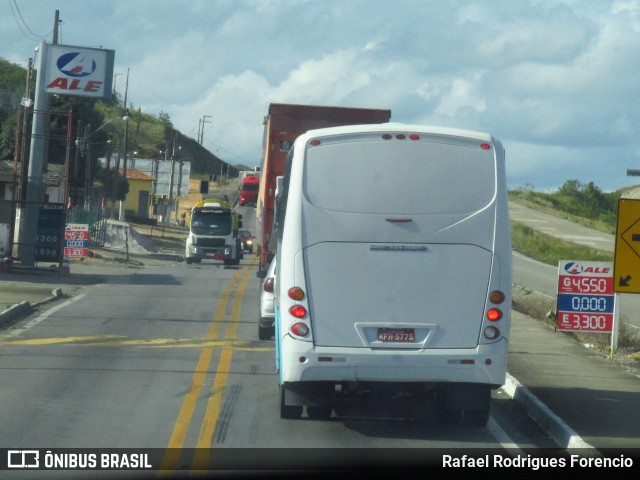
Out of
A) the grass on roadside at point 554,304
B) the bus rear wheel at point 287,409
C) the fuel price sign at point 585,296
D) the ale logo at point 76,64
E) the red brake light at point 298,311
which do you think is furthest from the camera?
the ale logo at point 76,64

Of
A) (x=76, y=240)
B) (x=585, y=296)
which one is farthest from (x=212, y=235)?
(x=585, y=296)

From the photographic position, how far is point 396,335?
33.0 ft

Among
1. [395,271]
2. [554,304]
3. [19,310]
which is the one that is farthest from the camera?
[554,304]

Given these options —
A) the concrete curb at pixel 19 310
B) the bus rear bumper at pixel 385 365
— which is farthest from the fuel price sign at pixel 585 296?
the concrete curb at pixel 19 310

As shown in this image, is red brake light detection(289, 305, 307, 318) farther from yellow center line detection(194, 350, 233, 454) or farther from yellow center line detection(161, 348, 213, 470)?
yellow center line detection(161, 348, 213, 470)

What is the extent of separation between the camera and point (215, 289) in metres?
29.8

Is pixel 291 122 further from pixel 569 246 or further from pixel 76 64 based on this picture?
pixel 569 246

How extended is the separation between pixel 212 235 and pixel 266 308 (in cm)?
3335

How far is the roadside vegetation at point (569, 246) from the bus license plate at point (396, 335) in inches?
274

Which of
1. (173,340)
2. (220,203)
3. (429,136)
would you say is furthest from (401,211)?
(220,203)

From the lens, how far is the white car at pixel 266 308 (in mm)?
16578

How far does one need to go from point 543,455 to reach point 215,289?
20.9 metres

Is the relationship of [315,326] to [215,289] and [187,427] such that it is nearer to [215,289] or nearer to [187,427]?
[187,427]

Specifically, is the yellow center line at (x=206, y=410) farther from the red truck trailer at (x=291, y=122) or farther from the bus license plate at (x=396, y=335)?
the red truck trailer at (x=291, y=122)
